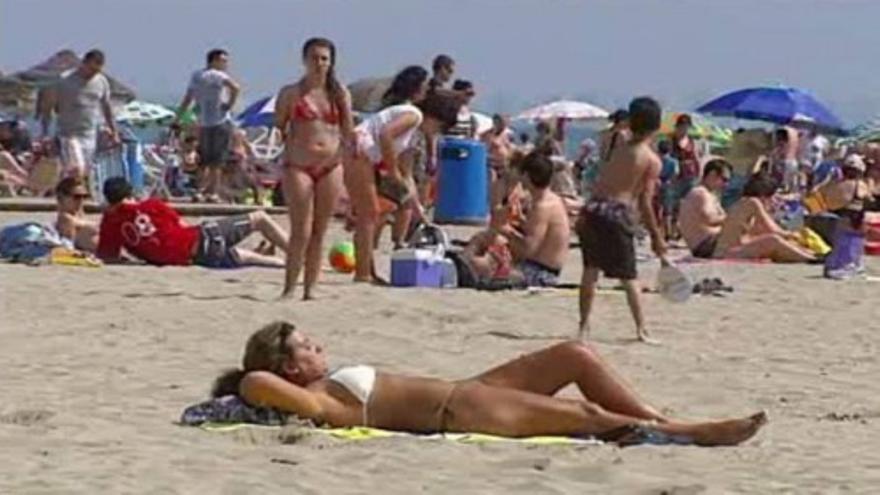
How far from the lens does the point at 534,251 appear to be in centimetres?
1234

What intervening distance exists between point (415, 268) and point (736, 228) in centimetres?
426

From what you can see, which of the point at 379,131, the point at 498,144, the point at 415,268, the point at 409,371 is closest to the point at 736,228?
the point at 415,268

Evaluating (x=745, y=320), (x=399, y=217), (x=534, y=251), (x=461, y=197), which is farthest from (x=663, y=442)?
(x=461, y=197)

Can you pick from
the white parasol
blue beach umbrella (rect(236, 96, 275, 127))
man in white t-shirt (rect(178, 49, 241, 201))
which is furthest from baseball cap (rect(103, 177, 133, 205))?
the white parasol

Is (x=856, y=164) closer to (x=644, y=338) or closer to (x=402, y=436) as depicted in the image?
(x=644, y=338)

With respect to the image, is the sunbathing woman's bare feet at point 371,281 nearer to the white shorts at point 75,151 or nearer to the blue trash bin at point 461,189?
the white shorts at point 75,151

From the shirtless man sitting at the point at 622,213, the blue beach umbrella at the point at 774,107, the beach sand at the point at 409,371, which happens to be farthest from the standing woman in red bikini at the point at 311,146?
the blue beach umbrella at the point at 774,107

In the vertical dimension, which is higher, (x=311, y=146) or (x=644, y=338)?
(x=311, y=146)

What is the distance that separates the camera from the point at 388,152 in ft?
39.3

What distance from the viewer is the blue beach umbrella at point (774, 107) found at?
31703 mm

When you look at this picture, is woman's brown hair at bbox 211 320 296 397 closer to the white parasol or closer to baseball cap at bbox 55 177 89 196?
baseball cap at bbox 55 177 89 196

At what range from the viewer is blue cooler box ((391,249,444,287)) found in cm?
1230

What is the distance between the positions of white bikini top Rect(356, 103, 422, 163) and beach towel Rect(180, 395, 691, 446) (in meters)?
4.83

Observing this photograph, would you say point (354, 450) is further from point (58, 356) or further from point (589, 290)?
point (589, 290)
